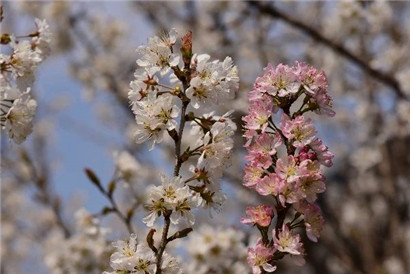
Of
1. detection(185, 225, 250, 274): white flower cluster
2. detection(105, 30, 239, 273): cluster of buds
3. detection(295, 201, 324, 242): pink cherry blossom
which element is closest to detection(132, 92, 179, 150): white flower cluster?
detection(105, 30, 239, 273): cluster of buds

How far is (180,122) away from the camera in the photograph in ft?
5.47

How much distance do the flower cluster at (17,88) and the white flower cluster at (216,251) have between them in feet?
4.17

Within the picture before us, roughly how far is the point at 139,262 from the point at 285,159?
453mm

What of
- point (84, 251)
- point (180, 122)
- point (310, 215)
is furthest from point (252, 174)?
point (84, 251)

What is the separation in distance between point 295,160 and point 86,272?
8.07ft

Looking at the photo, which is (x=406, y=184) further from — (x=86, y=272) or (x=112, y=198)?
(x=112, y=198)

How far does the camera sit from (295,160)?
146 cm

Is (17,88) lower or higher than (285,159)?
higher

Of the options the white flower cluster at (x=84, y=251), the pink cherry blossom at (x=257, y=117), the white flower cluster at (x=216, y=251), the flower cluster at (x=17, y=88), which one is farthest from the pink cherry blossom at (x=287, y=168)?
the white flower cluster at (x=84, y=251)

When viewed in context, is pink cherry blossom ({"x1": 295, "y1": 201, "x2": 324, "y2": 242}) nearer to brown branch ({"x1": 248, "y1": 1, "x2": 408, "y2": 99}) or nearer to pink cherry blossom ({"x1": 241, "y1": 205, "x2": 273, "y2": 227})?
pink cherry blossom ({"x1": 241, "y1": 205, "x2": 273, "y2": 227})

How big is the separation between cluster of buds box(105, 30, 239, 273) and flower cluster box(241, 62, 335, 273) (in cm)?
13

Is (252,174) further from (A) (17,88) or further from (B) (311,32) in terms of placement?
(B) (311,32)

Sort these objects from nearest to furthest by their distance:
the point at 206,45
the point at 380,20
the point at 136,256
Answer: the point at 136,256 → the point at 380,20 → the point at 206,45

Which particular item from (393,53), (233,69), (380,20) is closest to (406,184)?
(393,53)
